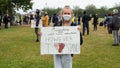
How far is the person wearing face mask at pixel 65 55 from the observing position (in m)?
7.32

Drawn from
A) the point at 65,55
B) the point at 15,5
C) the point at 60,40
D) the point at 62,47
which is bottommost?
the point at 65,55

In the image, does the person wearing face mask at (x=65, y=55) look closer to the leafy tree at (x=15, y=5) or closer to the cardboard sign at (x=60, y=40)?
the cardboard sign at (x=60, y=40)

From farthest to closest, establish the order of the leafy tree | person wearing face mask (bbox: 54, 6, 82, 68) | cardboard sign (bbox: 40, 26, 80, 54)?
the leafy tree → cardboard sign (bbox: 40, 26, 80, 54) → person wearing face mask (bbox: 54, 6, 82, 68)

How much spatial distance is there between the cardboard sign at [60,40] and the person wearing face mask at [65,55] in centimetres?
12

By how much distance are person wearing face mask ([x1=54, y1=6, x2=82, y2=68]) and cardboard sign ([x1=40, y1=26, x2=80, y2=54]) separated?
0.40 feet

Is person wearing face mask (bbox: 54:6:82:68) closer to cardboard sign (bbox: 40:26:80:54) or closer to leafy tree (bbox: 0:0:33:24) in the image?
cardboard sign (bbox: 40:26:80:54)

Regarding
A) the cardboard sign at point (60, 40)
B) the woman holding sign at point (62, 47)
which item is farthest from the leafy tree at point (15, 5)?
the woman holding sign at point (62, 47)

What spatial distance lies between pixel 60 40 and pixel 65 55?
0.38 meters

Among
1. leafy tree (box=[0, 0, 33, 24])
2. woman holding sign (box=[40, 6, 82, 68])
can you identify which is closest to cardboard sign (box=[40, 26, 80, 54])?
woman holding sign (box=[40, 6, 82, 68])

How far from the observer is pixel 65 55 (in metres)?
7.57

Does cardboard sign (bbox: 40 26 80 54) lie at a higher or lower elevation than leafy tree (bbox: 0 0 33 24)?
lower

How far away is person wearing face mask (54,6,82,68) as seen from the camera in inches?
288

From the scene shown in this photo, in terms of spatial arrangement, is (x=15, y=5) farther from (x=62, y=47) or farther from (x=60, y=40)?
(x=62, y=47)

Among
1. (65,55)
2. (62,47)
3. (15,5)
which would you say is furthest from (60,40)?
(15,5)
